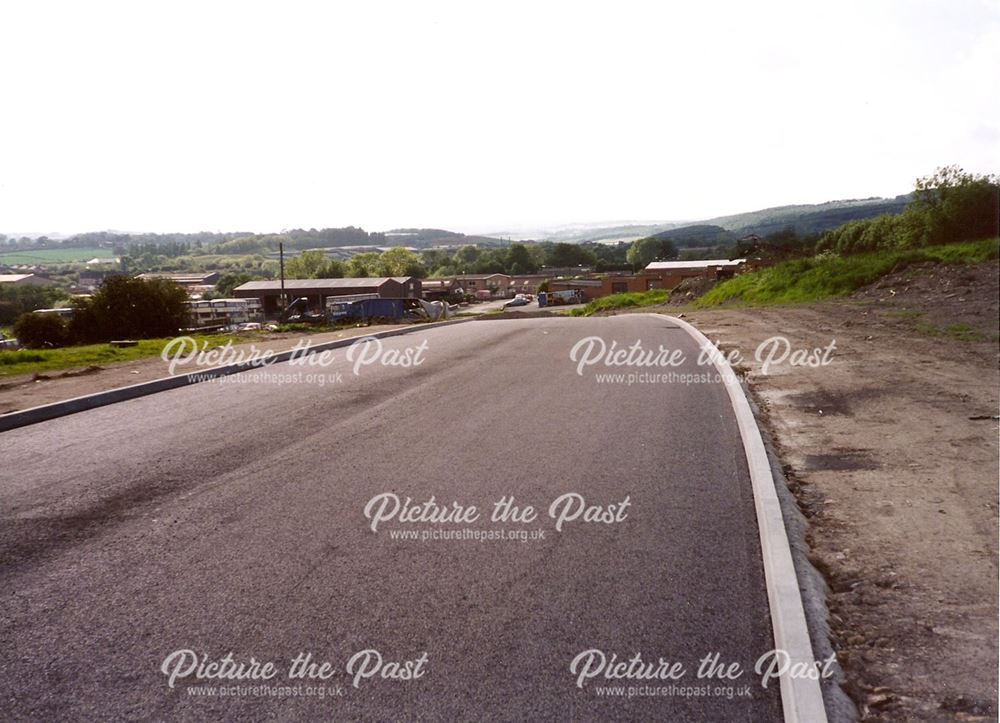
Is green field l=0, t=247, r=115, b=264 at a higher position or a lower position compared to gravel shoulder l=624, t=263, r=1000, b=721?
→ higher

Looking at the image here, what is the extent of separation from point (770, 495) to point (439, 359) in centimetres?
920

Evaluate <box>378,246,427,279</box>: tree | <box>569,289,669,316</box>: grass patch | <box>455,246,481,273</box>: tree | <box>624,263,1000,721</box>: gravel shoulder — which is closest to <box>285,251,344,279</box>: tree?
<box>378,246,427,279</box>: tree

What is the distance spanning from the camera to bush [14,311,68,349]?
26312 mm

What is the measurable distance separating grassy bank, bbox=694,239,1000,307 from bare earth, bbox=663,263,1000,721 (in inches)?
242

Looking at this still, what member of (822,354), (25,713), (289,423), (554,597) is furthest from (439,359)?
(25,713)

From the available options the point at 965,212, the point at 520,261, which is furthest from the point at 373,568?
the point at 520,261

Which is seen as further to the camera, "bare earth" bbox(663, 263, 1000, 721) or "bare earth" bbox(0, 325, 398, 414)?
"bare earth" bbox(0, 325, 398, 414)

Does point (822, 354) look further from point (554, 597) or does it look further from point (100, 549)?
point (100, 549)

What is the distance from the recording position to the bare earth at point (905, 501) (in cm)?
333

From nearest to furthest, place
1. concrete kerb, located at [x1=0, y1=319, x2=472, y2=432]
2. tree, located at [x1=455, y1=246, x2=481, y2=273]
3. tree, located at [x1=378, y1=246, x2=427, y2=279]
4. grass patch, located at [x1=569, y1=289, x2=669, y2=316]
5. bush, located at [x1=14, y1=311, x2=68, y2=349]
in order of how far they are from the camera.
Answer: concrete kerb, located at [x1=0, y1=319, x2=472, y2=432] → bush, located at [x1=14, y1=311, x2=68, y2=349] → grass patch, located at [x1=569, y1=289, x2=669, y2=316] → tree, located at [x1=378, y1=246, x2=427, y2=279] → tree, located at [x1=455, y1=246, x2=481, y2=273]

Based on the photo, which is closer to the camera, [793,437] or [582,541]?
[582,541]

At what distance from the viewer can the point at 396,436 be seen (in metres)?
7.52

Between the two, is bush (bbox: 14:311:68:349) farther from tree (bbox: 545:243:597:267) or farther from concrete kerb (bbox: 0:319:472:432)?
tree (bbox: 545:243:597:267)

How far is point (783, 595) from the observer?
3.81 m
